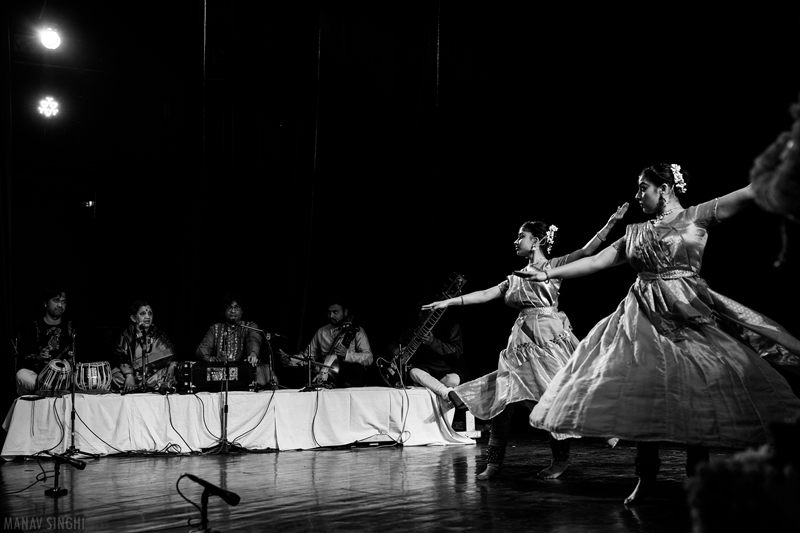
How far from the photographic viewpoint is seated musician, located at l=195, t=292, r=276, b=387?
771cm

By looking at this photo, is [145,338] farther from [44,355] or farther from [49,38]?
[49,38]

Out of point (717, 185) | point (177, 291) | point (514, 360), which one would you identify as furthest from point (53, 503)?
point (717, 185)

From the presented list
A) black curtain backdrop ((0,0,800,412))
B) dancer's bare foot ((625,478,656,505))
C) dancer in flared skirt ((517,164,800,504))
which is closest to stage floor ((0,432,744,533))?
dancer's bare foot ((625,478,656,505))

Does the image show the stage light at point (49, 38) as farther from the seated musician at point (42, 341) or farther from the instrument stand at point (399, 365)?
the instrument stand at point (399, 365)

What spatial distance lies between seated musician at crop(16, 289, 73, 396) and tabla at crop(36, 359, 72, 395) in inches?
4.5

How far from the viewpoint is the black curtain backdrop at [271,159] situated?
26.9ft

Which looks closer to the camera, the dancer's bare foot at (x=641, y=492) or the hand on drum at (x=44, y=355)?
the dancer's bare foot at (x=641, y=492)

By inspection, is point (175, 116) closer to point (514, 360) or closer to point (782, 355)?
point (514, 360)

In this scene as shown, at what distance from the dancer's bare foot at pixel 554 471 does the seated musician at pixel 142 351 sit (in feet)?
12.1

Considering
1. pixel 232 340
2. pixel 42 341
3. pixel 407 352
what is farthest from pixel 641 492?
pixel 42 341

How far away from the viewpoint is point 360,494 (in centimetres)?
403

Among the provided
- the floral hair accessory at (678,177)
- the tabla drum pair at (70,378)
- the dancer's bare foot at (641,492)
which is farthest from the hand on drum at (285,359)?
the floral hair accessory at (678,177)

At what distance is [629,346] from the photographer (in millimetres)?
3490

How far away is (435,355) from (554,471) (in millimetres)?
3047
